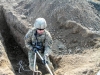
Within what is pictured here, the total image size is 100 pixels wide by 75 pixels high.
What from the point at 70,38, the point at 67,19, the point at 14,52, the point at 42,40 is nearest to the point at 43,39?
the point at 42,40

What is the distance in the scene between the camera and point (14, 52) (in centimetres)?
1271

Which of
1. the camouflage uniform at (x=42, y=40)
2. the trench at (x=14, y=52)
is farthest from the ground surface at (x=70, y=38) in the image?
the camouflage uniform at (x=42, y=40)

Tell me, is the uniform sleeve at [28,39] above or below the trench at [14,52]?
above

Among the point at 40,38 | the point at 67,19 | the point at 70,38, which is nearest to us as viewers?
the point at 40,38

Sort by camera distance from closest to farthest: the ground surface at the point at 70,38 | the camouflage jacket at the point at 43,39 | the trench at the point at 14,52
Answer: the camouflage jacket at the point at 43,39, the ground surface at the point at 70,38, the trench at the point at 14,52

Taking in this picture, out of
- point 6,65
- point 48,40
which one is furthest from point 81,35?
point 6,65

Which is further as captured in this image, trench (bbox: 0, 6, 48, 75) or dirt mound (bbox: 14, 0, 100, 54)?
dirt mound (bbox: 14, 0, 100, 54)

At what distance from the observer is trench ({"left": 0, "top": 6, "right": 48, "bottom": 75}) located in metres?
10.5

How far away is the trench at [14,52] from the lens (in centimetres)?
1048

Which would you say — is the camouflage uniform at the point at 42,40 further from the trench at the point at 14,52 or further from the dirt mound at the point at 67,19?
the dirt mound at the point at 67,19

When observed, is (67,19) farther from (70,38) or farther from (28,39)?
(28,39)

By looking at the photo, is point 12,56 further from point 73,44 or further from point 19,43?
point 73,44

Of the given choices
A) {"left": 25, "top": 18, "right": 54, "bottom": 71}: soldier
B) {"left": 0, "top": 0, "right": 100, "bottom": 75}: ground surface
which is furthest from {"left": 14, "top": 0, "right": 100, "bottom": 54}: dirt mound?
{"left": 25, "top": 18, "right": 54, "bottom": 71}: soldier

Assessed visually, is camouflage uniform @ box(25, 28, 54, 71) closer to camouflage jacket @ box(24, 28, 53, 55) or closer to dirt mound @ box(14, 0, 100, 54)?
camouflage jacket @ box(24, 28, 53, 55)
